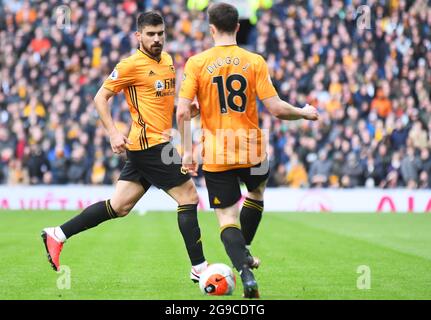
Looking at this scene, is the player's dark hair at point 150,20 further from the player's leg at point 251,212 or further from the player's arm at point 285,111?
the player's leg at point 251,212

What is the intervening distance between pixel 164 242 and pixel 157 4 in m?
15.5

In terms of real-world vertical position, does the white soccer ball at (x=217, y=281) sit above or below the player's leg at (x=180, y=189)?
below

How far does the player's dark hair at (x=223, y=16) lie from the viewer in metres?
8.43

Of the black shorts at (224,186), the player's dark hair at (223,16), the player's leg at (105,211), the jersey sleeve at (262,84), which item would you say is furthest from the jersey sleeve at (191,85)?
the player's leg at (105,211)

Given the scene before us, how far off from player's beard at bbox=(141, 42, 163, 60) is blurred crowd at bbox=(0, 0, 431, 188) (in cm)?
1498

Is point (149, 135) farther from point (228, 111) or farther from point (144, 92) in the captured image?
point (228, 111)

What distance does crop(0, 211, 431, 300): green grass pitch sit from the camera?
8.91 meters

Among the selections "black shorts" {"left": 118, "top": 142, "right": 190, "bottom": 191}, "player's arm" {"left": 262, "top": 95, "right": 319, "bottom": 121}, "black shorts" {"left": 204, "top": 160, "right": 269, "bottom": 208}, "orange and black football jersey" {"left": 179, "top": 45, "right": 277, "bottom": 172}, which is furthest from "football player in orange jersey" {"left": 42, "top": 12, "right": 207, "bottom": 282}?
"player's arm" {"left": 262, "top": 95, "right": 319, "bottom": 121}

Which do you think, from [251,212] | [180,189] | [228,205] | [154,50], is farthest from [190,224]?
[154,50]

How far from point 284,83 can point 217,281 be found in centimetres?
1846

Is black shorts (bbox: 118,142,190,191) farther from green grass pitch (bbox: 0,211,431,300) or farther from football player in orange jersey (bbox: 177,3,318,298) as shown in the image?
green grass pitch (bbox: 0,211,431,300)

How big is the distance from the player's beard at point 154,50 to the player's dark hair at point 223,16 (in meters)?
1.13

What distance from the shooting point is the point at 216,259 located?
12250 mm
